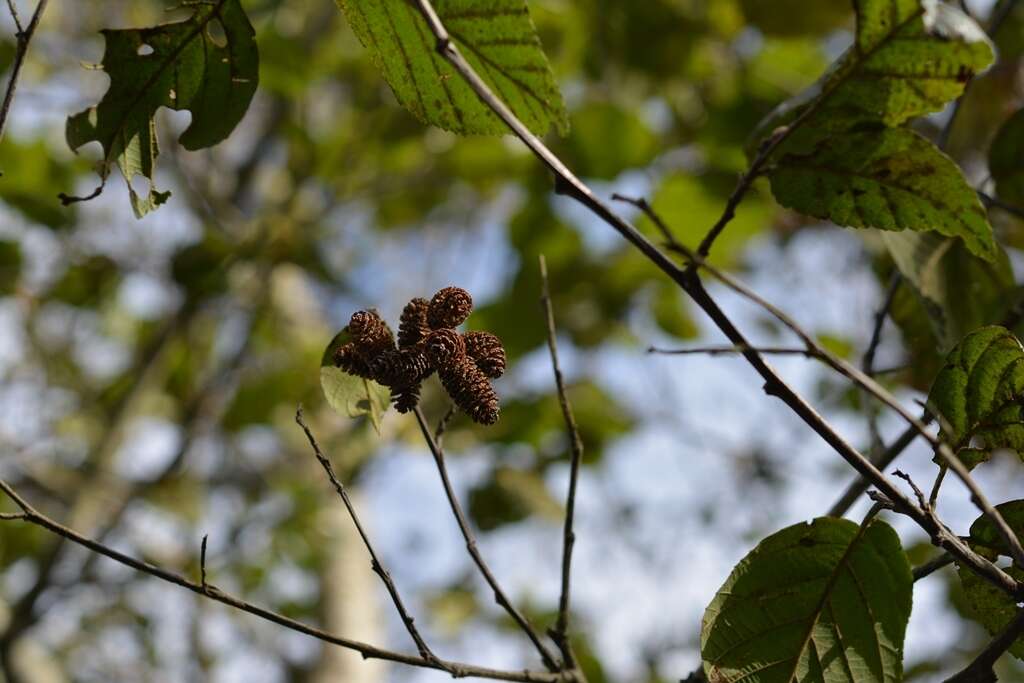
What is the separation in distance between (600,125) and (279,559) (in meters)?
1.94

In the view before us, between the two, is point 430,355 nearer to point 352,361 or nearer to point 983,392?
point 352,361

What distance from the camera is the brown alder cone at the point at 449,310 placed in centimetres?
60

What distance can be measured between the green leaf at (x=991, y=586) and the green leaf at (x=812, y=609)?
0.05 m

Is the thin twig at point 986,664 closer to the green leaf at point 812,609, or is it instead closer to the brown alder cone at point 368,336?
the green leaf at point 812,609

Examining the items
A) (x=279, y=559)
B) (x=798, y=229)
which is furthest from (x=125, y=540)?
(x=798, y=229)

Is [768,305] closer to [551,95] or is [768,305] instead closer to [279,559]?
[551,95]

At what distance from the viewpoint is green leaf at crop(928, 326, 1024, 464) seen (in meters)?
0.57

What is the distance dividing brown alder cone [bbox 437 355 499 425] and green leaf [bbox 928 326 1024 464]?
0.27 m

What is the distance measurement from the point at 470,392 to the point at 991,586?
1.08 ft

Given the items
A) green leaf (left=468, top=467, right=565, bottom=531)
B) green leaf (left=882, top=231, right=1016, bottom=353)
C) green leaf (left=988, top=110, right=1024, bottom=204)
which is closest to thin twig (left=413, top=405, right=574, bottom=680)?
green leaf (left=882, top=231, right=1016, bottom=353)

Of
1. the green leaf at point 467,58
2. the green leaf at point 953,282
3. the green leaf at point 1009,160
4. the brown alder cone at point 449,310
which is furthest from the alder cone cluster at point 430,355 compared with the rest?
the green leaf at point 1009,160

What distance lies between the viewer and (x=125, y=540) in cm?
229

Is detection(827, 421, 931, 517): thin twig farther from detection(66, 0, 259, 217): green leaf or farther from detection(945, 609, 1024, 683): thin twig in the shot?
detection(66, 0, 259, 217): green leaf

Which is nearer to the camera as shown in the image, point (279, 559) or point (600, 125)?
point (600, 125)
